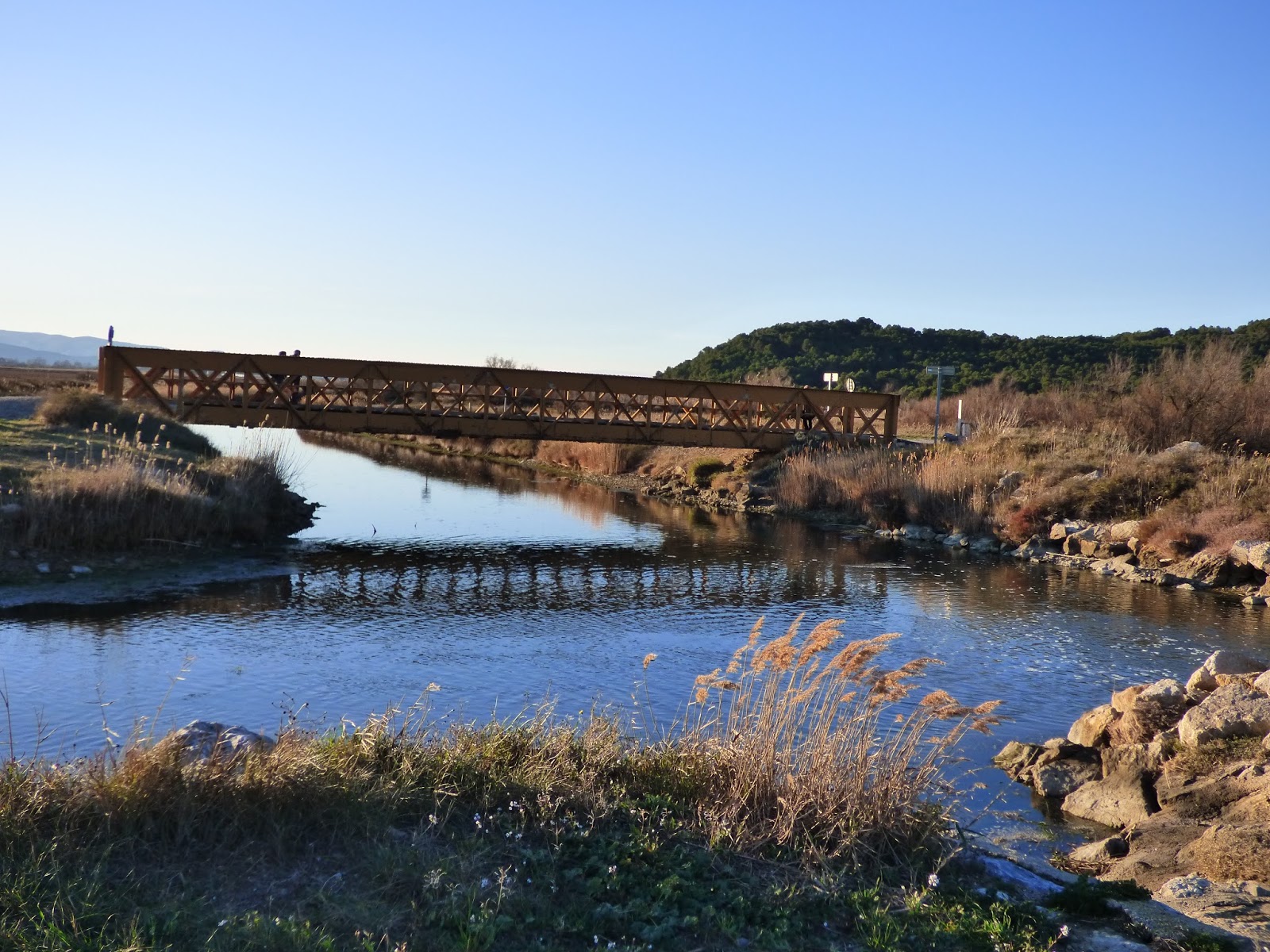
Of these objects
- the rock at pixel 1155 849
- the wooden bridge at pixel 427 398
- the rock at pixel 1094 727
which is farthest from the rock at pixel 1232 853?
the wooden bridge at pixel 427 398

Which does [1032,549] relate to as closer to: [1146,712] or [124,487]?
[1146,712]

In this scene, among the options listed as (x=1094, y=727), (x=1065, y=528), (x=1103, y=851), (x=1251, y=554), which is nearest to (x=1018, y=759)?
(x=1094, y=727)

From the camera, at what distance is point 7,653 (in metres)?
13.1

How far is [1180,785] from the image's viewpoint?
9.38 metres

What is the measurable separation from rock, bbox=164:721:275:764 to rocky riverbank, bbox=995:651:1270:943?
5.55 meters

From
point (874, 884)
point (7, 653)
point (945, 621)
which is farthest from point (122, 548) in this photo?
point (874, 884)

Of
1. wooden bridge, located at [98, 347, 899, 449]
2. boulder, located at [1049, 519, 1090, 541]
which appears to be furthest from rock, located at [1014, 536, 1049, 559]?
wooden bridge, located at [98, 347, 899, 449]

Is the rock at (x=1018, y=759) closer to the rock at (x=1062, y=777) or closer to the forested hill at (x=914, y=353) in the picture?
the rock at (x=1062, y=777)

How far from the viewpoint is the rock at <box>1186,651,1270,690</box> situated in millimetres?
11727

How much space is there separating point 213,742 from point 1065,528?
76.7 ft

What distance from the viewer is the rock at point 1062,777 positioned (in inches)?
402

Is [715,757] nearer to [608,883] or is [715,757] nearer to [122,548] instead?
[608,883]

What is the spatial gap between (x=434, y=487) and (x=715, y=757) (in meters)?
30.3

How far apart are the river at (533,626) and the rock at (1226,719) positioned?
5.12ft
